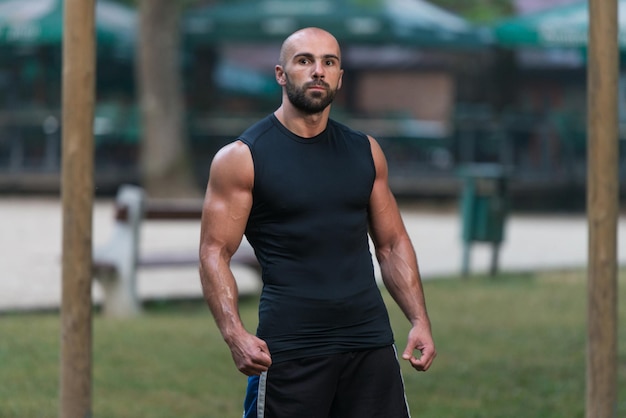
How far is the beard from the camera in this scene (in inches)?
163

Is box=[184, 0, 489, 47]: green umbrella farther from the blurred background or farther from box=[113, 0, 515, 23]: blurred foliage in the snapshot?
box=[113, 0, 515, 23]: blurred foliage

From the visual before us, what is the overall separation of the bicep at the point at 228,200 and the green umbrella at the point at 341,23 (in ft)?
57.6

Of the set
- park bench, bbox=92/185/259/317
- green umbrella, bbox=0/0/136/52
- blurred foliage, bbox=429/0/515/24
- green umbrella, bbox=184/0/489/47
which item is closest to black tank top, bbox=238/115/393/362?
park bench, bbox=92/185/259/317

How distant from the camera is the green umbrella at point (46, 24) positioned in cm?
2111

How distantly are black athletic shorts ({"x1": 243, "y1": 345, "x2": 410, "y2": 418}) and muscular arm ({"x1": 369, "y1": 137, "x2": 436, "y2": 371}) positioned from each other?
132mm

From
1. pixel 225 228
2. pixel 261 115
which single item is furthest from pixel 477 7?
pixel 225 228

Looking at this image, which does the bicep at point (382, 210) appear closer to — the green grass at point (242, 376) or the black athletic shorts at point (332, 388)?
the black athletic shorts at point (332, 388)

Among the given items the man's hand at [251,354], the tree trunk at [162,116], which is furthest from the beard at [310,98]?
the tree trunk at [162,116]

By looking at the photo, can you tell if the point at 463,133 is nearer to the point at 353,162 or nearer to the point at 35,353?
the point at 35,353

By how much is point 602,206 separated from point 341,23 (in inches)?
650

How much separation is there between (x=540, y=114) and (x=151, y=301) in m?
12.4

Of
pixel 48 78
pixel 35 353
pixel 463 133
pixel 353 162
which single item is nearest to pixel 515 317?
pixel 35 353

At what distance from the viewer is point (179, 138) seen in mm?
22266

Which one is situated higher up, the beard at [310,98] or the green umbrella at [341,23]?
the green umbrella at [341,23]
